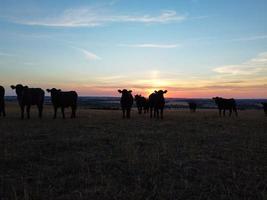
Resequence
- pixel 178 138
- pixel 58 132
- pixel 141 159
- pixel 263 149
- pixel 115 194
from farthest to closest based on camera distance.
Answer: pixel 58 132 < pixel 178 138 < pixel 263 149 < pixel 141 159 < pixel 115 194

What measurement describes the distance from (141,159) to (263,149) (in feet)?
14.8

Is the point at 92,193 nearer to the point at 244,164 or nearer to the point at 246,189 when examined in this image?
the point at 246,189

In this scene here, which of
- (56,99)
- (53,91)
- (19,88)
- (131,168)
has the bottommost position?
(131,168)

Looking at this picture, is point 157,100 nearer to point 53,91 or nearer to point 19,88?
point 53,91

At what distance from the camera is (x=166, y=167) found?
9461 mm

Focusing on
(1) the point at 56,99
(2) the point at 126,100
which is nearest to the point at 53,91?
(1) the point at 56,99

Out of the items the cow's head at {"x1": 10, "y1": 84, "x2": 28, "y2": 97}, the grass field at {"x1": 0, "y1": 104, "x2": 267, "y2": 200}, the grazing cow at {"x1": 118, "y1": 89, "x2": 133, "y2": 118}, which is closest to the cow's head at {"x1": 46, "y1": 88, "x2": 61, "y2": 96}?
the cow's head at {"x1": 10, "y1": 84, "x2": 28, "y2": 97}

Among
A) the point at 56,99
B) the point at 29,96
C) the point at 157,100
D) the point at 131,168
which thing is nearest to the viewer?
the point at 131,168

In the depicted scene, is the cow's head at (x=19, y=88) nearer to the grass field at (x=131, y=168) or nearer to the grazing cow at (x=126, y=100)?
the grazing cow at (x=126, y=100)

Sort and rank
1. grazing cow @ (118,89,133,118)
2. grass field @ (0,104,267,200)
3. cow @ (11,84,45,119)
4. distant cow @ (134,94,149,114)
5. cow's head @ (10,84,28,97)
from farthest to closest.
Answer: distant cow @ (134,94,149,114) < grazing cow @ (118,89,133,118) < cow's head @ (10,84,28,97) < cow @ (11,84,45,119) < grass field @ (0,104,267,200)

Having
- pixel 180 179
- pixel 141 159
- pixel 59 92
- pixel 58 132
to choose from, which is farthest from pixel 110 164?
pixel 59 92

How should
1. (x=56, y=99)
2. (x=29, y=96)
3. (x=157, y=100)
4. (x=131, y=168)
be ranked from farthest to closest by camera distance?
(x=157, y=100)
(x=56, y=99)
(x=29, y=96)
(x=131, y=168)

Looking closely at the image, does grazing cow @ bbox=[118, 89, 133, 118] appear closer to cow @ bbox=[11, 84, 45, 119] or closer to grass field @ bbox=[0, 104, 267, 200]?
cow @ bbox=[11, 84, 45, 119]

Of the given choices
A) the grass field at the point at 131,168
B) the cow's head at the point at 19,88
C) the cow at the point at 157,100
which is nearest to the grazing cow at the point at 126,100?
the cow at the point at 157,100
